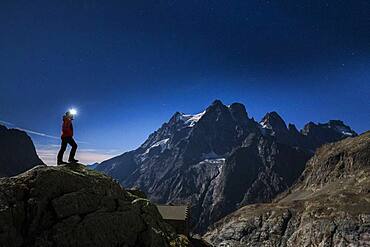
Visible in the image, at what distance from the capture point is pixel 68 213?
737 inches

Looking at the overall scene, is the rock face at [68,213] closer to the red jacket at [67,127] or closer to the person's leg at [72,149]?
the person's leg at [72,149]

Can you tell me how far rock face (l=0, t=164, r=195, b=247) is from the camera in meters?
17.2

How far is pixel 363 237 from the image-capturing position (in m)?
189

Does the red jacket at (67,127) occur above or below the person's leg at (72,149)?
above

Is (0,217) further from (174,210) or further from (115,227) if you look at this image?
(174,210)

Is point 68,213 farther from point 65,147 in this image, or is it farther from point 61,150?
point 65,147

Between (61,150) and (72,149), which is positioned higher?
(72,149)

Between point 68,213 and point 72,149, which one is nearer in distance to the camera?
point 68,213

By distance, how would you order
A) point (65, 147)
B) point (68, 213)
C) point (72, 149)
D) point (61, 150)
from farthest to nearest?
point (72, 149), point (65, 147), point (61, 150), point (68, 213)

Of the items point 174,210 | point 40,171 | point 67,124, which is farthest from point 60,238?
point 174,210

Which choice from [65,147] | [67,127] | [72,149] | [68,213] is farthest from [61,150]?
[68,213]

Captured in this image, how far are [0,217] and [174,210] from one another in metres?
51.2

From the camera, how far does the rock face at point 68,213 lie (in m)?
17.2

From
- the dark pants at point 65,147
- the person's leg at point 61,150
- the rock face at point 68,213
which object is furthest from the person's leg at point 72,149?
the rock face at point 68,213
